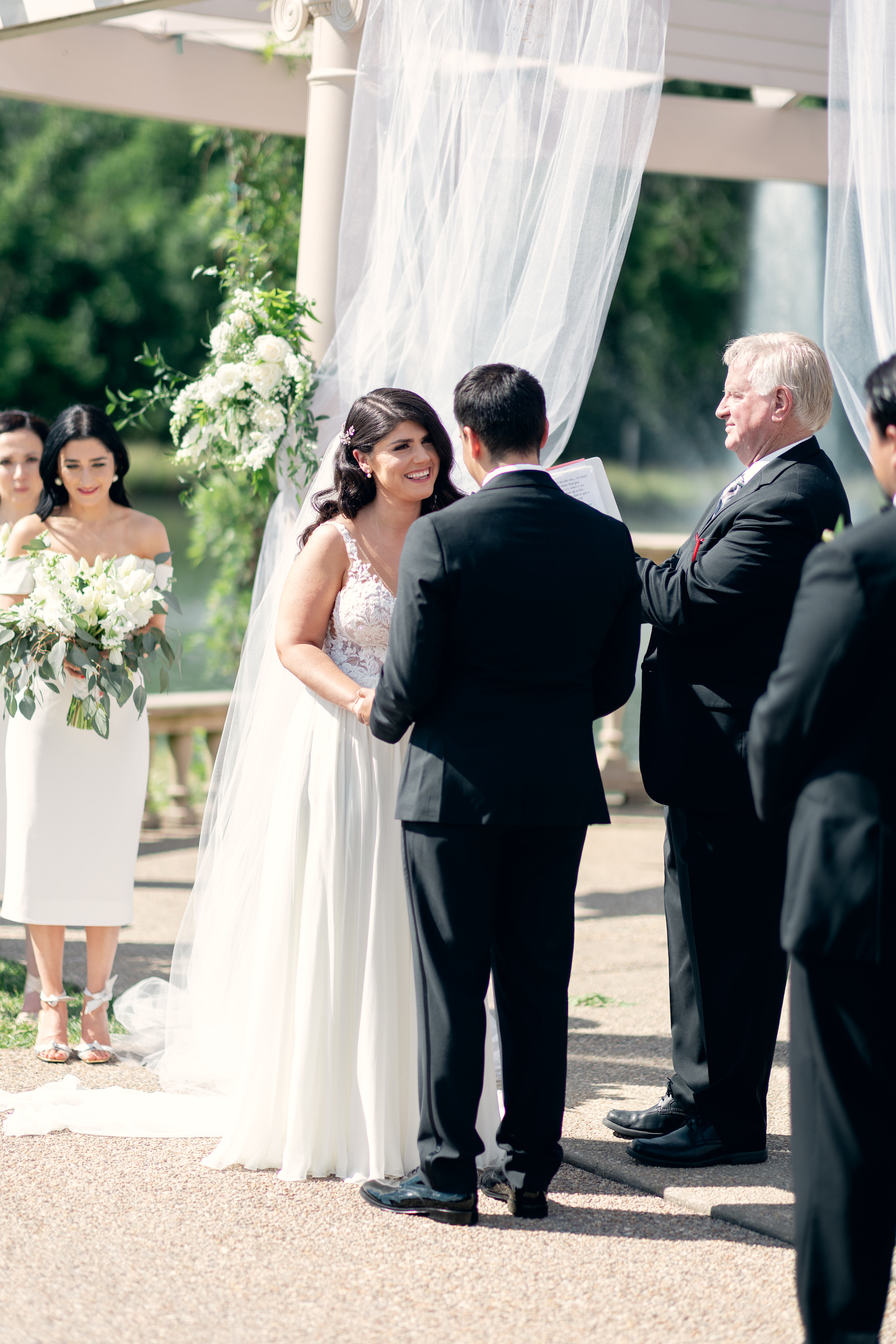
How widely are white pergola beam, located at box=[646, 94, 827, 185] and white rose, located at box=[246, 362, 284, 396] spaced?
129 inches

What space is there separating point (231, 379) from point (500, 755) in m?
1.87

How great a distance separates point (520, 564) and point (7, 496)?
3.13 metres

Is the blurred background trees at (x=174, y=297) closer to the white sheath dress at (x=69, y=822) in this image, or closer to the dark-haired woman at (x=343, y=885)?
the white sheath dress at (x=69, y=822)

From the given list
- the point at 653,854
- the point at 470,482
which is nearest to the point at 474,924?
the point at 470,482

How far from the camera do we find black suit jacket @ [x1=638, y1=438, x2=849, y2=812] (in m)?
3.58

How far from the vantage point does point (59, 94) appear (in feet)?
21.4

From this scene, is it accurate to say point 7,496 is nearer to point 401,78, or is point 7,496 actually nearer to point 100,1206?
point 401,78

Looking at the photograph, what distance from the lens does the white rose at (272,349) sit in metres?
4.46

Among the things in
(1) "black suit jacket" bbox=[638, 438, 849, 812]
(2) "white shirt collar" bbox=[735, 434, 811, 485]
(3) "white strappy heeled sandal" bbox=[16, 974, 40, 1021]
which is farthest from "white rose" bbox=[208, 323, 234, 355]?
(3) "white strappy heeled sandal" bbox=[16, 974, 40, 1021]

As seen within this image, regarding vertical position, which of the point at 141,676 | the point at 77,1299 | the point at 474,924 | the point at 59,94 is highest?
the point at 59,94

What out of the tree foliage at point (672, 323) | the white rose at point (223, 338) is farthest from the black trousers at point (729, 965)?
the tree foliage at point (672, 323)

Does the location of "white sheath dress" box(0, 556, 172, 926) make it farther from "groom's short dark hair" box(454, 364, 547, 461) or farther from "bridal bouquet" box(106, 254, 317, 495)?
"groom's short dark hair" box(454, 364, 547, 461)

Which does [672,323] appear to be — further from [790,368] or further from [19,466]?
[790,368]

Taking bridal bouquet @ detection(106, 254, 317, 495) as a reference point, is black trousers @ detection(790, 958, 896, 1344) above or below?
below
